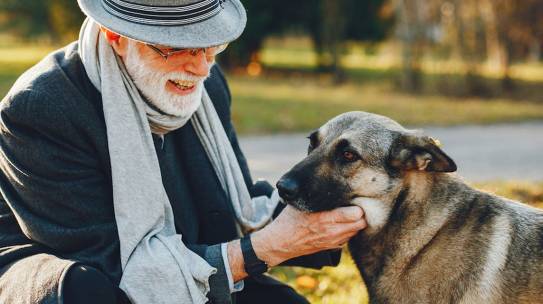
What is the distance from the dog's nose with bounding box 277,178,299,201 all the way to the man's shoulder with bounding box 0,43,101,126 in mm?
960

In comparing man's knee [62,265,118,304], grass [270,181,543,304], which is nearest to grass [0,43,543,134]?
grass [270,181,543,304]

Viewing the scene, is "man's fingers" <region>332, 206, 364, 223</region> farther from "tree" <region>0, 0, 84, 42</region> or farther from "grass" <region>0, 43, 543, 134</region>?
"tree" <region>0, 0, 84, 42</region>

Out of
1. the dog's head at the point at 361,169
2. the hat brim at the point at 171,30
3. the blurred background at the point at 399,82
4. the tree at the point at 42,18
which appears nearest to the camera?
the hat brim at the point at 171,30

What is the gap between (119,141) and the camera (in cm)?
312

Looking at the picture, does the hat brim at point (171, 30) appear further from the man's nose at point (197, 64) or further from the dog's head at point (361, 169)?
the dog's head at point (361, 169)

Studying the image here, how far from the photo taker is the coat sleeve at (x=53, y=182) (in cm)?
298

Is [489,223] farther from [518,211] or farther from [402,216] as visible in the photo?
[402,216]

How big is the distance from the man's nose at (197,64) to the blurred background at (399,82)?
6.88 feet

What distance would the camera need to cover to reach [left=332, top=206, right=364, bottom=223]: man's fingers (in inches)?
127

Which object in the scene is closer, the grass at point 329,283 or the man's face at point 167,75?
the man's face at point 167,75

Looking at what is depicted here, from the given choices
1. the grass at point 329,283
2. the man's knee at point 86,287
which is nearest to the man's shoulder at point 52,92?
the man's knee at point 86,287

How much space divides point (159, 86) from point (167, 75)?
0.23ft

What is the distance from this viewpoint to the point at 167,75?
3.18 meters

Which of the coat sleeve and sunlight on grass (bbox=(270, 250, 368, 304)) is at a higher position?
the coat sleeve
